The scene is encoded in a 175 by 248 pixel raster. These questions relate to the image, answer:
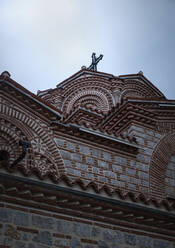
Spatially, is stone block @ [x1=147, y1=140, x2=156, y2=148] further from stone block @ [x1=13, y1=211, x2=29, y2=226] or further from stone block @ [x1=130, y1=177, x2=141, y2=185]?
stone block @ [x1=13, y1=211, x2=29, y2=226]

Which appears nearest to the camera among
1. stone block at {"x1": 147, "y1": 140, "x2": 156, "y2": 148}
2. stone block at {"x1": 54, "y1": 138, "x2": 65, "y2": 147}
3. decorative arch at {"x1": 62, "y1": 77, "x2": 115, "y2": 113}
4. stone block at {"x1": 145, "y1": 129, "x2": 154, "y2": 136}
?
stone block at {"x1": 54, "y1": 138, "x2": 65, "y2": 147}

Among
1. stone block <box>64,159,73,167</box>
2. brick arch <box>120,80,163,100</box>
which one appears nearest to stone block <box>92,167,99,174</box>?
stone block <box>64,159,73,167</box>

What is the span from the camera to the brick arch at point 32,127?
28.6 feet

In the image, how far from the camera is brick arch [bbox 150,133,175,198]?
937 centimetres

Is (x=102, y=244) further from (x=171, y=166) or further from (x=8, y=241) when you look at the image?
(x=171, y=166)

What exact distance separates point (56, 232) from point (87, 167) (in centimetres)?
366

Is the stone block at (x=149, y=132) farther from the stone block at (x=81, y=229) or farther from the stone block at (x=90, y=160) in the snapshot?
the stone block at (x=81, y=229)

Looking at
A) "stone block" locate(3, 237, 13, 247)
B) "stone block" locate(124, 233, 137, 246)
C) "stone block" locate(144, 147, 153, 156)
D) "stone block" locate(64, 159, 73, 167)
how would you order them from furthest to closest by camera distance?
"stone block" locate(144, 147, 153, 156)
"stone block" locate(64, 159, 73, 167)
"stone block" locate(124, 233, 137, 246)
"stone block" locate(3, 237, 13, 247)

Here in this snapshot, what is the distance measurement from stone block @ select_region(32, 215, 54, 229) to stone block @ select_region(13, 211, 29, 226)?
0.35ft

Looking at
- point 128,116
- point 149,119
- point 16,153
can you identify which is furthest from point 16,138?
point 149,119

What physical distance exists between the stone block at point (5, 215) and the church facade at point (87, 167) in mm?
13

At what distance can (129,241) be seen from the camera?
587 centimetres

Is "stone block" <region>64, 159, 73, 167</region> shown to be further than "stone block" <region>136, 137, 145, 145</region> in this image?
No

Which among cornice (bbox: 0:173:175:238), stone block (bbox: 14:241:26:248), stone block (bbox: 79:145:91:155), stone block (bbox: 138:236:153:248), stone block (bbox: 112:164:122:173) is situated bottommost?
stone block (bbox: 14:241:26:248)
